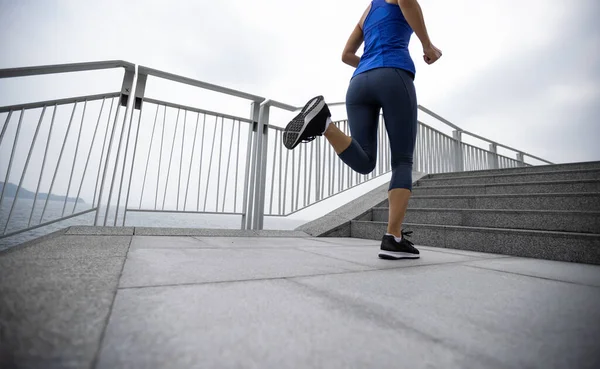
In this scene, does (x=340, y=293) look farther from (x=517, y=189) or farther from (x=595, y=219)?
(x=517, y=189)

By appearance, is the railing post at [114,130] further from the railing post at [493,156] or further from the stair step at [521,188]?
the railing post at [493,156]

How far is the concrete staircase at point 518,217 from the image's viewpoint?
189cm

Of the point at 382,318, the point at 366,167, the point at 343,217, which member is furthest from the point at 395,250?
the point at 343,217

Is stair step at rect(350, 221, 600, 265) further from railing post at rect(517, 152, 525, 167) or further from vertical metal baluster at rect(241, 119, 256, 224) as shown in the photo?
railing post at rect(517, 152, 525, 167)

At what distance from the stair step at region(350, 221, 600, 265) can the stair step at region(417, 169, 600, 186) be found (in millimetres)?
1687

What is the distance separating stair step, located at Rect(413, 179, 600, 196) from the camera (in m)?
2.72

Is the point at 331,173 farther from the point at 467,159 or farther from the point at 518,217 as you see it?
the point at 467,159

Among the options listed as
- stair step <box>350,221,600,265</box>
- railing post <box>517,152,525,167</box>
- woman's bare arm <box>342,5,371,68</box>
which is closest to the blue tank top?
woman's bare arm <box>342,5,371,68</box>

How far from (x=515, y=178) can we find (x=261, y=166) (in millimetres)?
3355

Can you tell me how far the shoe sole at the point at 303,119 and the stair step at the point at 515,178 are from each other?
10.5ft

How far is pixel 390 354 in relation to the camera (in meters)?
0.44

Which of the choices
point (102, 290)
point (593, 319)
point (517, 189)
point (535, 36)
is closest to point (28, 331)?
point (102, 290)

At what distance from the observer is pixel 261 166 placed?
3.11 metres

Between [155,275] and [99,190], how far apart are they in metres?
1.91
